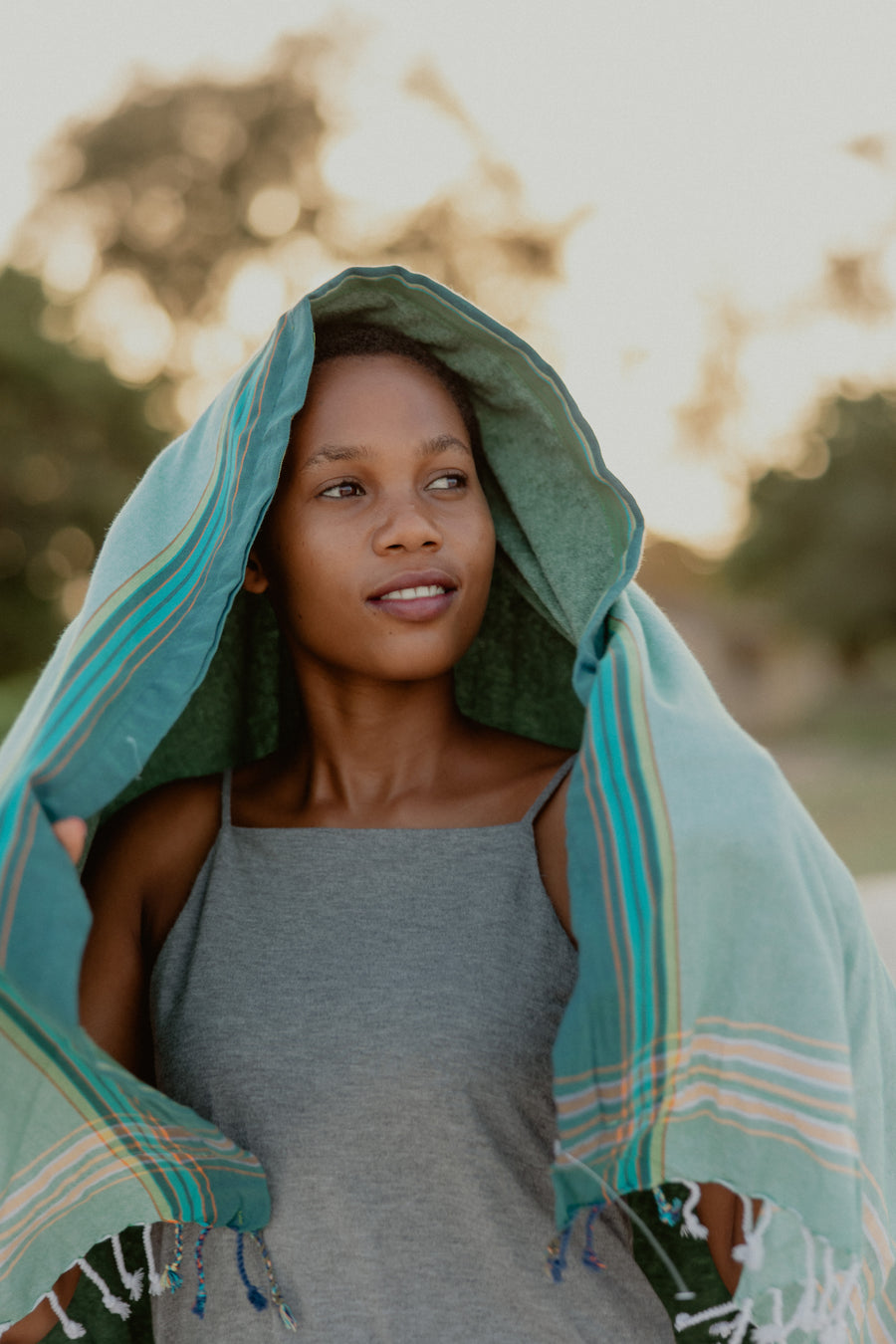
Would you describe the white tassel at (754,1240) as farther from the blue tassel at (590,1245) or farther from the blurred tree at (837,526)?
the blurred tree at (837,526)

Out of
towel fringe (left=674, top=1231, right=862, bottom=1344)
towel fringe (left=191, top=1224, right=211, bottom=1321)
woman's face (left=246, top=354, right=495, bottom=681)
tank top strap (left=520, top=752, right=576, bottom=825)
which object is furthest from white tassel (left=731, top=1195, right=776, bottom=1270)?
woman's face (left=246, top=354, right=495, bottom=681)

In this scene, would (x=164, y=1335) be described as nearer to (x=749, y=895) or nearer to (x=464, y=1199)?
(x=464, y=1199)

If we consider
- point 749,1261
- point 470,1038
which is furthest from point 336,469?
point 749,1261

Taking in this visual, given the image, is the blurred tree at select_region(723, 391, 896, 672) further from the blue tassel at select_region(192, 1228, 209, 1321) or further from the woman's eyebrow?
the blue tassel at select_region(192, 1228, 209, 1321)

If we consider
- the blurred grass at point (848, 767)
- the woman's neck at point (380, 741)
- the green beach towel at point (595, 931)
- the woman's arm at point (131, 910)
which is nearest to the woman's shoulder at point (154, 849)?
the woman's arm at point (131, 910)

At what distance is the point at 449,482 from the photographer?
1.80 metres

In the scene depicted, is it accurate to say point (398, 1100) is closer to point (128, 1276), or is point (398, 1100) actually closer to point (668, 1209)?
point (668, 1209)

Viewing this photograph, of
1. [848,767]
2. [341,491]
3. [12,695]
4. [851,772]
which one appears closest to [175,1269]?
[341,491]

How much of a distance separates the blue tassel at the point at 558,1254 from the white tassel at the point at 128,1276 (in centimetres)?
56

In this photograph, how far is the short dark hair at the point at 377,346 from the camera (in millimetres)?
1797

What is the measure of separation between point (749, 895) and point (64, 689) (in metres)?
0.77

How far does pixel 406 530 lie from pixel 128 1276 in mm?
1052

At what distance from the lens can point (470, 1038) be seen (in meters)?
1.55

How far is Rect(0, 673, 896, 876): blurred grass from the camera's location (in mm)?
9781
